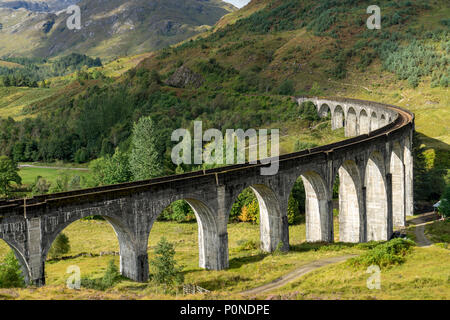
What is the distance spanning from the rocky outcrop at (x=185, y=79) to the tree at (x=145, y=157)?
80772 mm

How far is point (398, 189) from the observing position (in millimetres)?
68875

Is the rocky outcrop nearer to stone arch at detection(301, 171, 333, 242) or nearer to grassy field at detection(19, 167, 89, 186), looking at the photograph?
grassy field at detection(19, 167, 89, 186)

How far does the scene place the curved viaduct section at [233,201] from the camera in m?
33.7

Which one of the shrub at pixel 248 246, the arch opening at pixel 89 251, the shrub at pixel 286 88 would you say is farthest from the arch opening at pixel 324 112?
the shrub at pixel 248 246

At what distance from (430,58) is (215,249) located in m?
129

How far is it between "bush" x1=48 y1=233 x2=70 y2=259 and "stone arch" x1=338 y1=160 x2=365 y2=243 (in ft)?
110

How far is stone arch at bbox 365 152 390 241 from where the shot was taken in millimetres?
60344

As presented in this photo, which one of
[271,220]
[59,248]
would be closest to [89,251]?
[59,248]

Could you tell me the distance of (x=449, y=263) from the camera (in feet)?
133

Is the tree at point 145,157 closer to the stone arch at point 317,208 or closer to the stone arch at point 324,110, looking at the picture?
the stone arch at point 317,208

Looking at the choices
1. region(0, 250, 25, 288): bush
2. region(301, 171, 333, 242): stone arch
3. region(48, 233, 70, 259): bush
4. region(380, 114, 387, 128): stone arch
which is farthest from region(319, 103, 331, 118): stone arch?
region(0, 250, 25, 288): bush
